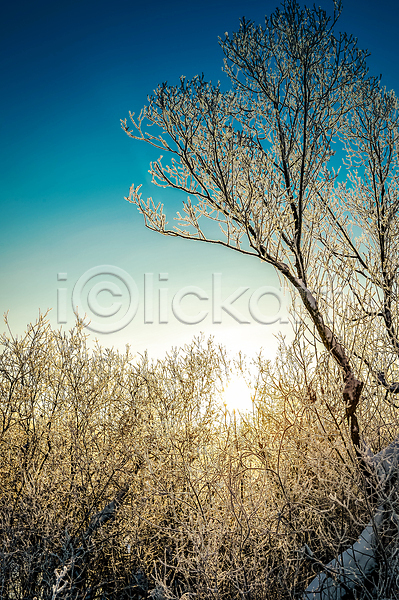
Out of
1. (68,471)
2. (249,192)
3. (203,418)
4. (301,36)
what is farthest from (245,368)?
(301,36)

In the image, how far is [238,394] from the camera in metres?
7.77

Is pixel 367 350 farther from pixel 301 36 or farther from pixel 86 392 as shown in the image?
pixel 86 392

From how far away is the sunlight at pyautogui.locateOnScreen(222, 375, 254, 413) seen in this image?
7105 mm

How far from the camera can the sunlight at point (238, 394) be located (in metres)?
7.11

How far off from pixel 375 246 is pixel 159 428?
677 cm

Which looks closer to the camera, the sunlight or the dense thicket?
the dense thicket

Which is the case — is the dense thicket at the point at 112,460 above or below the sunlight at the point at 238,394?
below

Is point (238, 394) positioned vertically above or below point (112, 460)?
above

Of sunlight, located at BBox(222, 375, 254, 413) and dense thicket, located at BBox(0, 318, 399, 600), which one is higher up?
sunlight, located at BBox(222, 375, 254, 413)

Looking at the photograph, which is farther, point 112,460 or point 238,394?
point 112,460

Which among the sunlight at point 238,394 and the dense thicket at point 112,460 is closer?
the dense thicket at point 112,460

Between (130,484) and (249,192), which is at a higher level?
(249,192)

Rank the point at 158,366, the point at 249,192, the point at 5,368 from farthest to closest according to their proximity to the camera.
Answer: the point at 158,366 < the point at 5,368 < the point at 249,192

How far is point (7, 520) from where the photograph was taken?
6668mm
